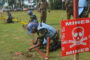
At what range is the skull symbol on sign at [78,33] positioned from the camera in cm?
252

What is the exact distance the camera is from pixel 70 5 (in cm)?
823

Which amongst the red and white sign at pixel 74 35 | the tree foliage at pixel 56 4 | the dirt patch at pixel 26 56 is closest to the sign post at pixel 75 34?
the red and white sign at pixel 74 35

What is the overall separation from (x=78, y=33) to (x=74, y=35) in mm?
68

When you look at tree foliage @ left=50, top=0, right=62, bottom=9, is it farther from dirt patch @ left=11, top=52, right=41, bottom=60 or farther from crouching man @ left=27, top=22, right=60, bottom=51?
dirt patch @ left=11, top=52, right=41, bottom=60

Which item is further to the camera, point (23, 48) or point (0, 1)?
point (0, 1)

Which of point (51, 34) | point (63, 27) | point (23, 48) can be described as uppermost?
point (63, 27)

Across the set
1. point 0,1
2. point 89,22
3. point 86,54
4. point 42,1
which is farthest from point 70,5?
point 0,1

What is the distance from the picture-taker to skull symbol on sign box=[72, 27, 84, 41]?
8.28ft

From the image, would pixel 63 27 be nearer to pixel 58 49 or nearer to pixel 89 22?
pixel 89 22

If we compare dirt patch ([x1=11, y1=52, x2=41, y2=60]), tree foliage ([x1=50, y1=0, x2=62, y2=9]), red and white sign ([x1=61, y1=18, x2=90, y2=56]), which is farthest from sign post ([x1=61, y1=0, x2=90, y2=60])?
tree foliage ([x1=50, y1=0, x2=62, y2=9])

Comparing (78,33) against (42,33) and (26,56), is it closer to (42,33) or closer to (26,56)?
(42,33)

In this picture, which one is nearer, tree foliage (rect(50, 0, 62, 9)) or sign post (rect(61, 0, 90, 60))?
sign post (rect(61, 0, 90, 60))

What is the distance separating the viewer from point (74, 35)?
255 cm

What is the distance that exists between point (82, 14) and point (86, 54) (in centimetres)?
159
